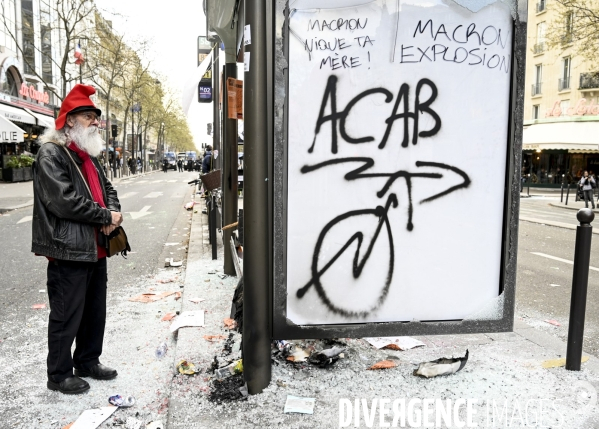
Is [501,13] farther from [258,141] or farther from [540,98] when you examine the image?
[540,98]

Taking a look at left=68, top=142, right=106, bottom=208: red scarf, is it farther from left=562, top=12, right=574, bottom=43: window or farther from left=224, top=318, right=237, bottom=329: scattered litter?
left=562, top=12, right=574, bottom=43: window

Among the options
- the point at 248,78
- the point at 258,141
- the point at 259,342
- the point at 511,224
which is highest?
the point at 248,78

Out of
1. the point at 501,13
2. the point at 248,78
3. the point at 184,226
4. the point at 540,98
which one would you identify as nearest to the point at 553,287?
the point at 501,13

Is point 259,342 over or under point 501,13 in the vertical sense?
under

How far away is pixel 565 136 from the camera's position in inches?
1299

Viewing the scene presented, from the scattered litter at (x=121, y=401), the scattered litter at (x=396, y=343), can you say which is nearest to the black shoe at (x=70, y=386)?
the scattered litter at (x=121, y=401)

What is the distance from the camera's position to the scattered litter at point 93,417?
9.48 feet

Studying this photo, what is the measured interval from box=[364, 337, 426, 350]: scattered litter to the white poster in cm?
71

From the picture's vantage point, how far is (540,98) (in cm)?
3791

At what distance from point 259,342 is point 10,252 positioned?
721 centimetres

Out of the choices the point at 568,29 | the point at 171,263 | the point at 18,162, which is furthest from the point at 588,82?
the point at 18,162

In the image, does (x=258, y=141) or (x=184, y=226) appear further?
(x=184, y=226)

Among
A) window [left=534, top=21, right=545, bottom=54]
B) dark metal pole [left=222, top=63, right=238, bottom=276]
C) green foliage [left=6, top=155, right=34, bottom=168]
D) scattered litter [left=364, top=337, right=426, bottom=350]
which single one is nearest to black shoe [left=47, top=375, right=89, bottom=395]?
scattered litter [left=364, top=337, right=426, bottom=350]

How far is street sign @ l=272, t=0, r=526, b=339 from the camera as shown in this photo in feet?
9.75
